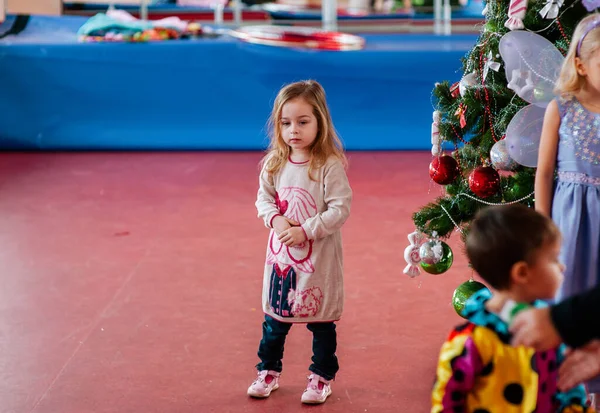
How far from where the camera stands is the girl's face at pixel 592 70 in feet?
7.01

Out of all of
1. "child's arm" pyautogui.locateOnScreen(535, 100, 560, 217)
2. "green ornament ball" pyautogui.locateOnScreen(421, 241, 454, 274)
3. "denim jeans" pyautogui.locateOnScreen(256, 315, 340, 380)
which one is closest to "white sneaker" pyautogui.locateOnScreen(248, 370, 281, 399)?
"denim jeans" pyautogui.locateOnScreen(256, 315, 340, 380)

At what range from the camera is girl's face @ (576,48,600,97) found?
2.14 m

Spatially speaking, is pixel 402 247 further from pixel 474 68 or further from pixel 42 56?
pixel 42 56

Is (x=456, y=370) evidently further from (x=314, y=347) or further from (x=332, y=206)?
(x=314, y=347)

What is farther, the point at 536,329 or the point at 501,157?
the point at 501,157

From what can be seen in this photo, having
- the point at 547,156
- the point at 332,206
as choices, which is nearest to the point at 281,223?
the point at 332,206

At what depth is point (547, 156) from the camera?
2.30 metres

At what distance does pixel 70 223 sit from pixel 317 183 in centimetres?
245

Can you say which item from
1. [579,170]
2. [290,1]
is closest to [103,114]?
[579,170]

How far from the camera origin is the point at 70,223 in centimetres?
470

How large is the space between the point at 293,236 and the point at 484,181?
57 centimetres

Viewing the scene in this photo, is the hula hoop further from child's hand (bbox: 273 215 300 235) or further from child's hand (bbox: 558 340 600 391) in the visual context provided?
child's hand (bbox: 558 340 600 391)

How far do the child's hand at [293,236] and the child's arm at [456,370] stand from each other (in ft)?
3.14

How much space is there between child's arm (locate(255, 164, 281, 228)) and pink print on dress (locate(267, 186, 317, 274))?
40 mm
